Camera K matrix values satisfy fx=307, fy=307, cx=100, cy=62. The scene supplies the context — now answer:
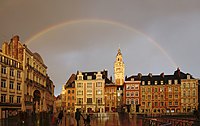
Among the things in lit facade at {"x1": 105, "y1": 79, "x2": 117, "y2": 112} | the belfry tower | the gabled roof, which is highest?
the belfry tower

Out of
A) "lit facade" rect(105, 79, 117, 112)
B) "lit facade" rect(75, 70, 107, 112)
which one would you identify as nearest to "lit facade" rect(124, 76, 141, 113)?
"lit facade" rect(75, 70, 107, 112)

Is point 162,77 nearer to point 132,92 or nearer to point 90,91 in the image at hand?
point 132,92

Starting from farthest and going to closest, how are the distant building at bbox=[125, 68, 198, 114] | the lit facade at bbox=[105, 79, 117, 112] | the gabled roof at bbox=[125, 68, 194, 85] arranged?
the lit facade at bbox=[105, 79, 117, 112], the gabled roof at bbox=[125, 68, 194, 85], the distant building at bbox=[125, 68, 198, 114]

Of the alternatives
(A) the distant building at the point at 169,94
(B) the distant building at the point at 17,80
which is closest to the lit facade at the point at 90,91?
(A) the distant building at the point at 169,94

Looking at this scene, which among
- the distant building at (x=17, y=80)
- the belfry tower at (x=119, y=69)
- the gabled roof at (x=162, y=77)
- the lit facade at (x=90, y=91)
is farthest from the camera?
the belfry tower at (x=119, y=69)

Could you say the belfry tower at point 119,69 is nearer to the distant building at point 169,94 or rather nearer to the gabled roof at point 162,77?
the gabled roof at point 162,77

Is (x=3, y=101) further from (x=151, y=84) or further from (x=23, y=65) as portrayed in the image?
(x=151, y=84)

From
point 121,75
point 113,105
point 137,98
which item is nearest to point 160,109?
point 137,98

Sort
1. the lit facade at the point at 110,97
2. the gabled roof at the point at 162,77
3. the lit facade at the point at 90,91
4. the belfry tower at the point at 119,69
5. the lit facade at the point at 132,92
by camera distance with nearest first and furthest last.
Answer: the lit facade at the point at 132,92 → the gabled roof at the point at 162,77 → the lit facade at the point at 90,91 → the lit facade at the point at 110,97 → the belfry tower at the point at 119,69

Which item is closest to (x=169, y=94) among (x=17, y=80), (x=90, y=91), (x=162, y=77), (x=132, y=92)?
(x=162, y=77)

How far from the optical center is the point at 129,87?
397 ft

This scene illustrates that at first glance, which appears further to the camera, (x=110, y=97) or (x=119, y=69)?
(x=119, y=69)

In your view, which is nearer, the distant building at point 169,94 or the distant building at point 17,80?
the distant building at point 17,80

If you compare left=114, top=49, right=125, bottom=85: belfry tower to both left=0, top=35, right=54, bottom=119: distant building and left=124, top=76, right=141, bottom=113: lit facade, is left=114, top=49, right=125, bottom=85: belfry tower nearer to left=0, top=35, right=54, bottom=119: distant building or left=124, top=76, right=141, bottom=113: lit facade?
left=124, top=76, right=141, bottom=113: lit facade
